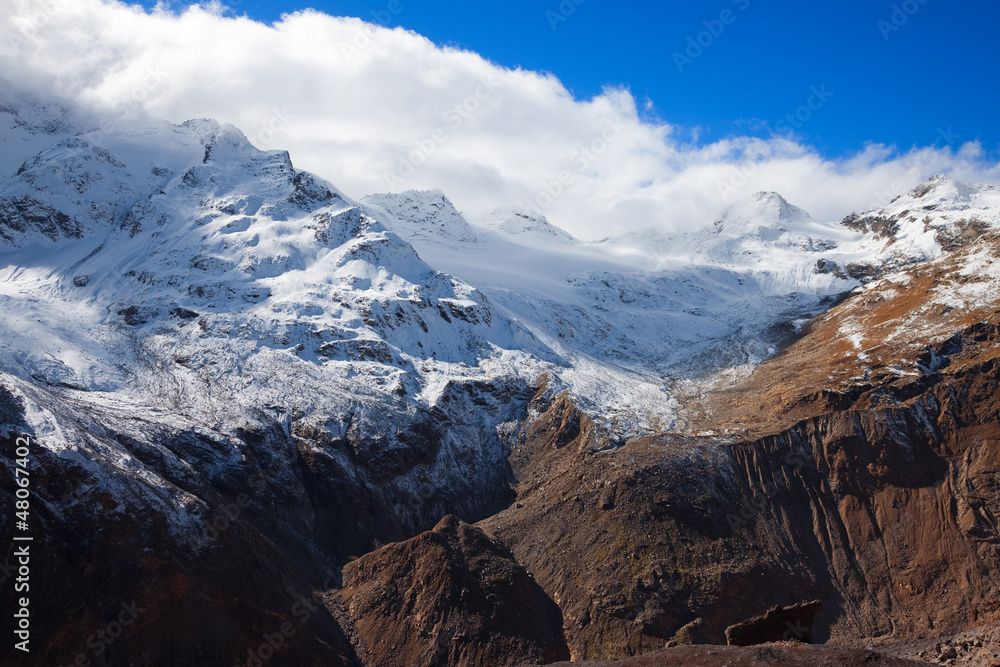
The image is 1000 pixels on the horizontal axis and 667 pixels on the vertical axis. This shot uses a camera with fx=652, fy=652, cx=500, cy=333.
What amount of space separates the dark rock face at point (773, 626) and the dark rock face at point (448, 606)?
533 inches

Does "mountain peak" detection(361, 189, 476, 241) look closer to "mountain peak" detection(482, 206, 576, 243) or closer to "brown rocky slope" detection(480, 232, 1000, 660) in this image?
"mountain peak" detection(482, 206, 576, 243)

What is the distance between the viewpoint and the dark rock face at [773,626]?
1564 inches

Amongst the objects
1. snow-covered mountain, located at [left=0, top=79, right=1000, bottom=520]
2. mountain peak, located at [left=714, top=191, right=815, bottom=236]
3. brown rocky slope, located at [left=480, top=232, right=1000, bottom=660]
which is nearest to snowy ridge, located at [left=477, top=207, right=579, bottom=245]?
snow-covered mountain, located at [left=0, top=79, right=1000, bottom=520]

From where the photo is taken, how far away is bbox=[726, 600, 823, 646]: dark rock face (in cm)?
3972

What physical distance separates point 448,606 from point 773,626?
22.1 meters

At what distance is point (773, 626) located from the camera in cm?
4019

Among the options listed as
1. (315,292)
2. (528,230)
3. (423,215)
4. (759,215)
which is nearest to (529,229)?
(528,230)

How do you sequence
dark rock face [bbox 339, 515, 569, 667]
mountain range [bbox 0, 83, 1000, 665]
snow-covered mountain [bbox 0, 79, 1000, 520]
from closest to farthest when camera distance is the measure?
mountain range [bbox 0, 83, 1000, 665]
dark rock face [bbox 339, 515, 569, 667]
snow-covered mountain [bbox 0, 79, 1000, 520]

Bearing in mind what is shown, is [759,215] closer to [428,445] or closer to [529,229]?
[529,229]

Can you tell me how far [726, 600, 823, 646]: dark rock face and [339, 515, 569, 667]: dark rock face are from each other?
13550 mm

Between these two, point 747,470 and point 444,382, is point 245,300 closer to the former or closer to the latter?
point 444,382

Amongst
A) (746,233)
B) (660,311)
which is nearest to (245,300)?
(660,311)

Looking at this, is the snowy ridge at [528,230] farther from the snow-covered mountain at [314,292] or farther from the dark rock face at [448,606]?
the dark rock face at [448,606]

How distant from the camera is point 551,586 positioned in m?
53.0
